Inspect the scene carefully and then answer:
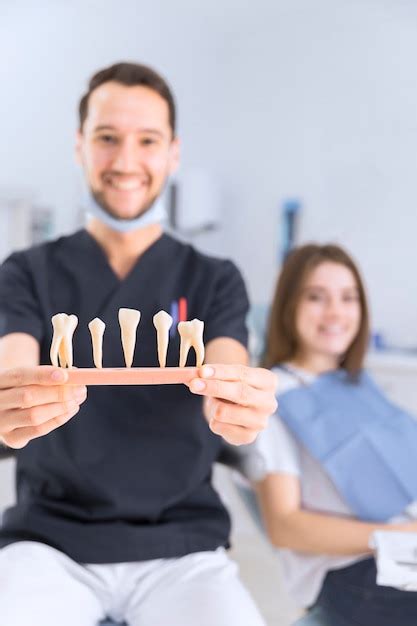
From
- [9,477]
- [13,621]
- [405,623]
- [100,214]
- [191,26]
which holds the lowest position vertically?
[9,477]

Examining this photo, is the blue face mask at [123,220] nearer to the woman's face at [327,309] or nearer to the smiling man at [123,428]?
the smiling man at [123,428]

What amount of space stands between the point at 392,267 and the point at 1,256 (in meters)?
1.46

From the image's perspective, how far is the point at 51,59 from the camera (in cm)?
291

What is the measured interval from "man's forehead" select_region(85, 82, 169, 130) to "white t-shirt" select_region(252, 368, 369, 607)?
1.67 feet

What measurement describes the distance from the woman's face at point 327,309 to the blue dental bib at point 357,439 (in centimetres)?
6

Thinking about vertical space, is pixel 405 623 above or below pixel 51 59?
below

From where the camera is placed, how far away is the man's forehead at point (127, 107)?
1.00m

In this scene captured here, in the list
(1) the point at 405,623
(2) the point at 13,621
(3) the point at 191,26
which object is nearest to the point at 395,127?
(3) the point at 191,26

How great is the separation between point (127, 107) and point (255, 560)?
4.37 ft

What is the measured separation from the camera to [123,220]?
3.44 feet

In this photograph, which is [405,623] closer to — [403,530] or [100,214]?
[403,530]

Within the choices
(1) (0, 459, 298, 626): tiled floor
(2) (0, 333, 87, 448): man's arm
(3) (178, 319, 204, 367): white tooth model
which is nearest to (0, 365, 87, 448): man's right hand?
(2) (0, 333, 87, 448): man's arm

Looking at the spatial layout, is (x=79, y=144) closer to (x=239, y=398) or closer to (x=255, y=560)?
(x=239, y=398)

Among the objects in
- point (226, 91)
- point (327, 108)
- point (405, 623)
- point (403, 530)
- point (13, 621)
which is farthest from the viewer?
point (226, 91)
